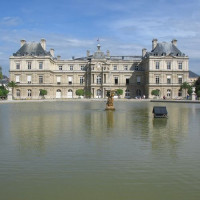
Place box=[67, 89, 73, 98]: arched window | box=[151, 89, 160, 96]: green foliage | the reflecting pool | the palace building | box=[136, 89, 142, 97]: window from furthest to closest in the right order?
box=[136, 89, 142, 97]: window
box=[67, 89, 73, 98]: arched window
the palace building
box=[151, 89, 160, 96]: green foliage
the reflecting pool

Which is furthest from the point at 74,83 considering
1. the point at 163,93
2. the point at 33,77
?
the point at 163,93

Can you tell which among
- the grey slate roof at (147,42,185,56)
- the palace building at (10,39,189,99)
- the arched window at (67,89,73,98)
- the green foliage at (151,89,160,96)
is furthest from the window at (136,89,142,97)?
the arched window at (67,89,73,98)

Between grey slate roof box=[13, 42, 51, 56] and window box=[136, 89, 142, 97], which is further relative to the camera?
window box=[136, 89, 142, 97]

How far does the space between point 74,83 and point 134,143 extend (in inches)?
2675

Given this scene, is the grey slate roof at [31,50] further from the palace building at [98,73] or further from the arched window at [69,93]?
the arched window at [69,93]

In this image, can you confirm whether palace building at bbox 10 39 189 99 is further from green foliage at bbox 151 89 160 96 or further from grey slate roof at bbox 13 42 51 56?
green foliage at bbox 151 89 160 96

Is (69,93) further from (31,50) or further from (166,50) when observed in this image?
(166,50)

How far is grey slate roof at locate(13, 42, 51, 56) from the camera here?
7362 cm

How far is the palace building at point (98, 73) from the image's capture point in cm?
7350

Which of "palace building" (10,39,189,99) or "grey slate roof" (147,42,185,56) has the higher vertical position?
"grey slate roof" (147,42,185,56)

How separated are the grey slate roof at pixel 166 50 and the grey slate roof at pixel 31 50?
2476 centimetres

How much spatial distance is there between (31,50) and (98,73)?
16.3 metres

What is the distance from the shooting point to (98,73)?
7581cm

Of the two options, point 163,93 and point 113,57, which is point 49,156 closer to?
point 163,93
